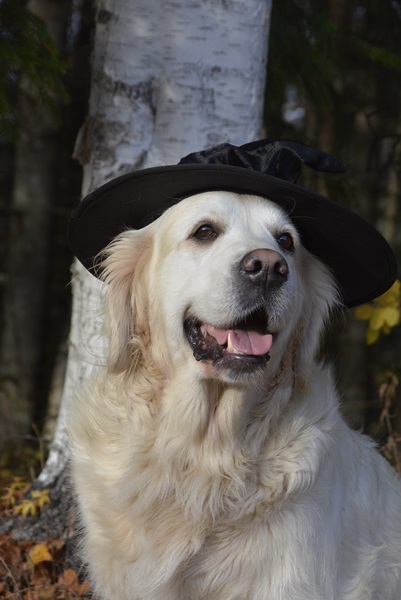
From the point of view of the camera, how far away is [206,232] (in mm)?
2996

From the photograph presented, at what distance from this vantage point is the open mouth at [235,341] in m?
2.85

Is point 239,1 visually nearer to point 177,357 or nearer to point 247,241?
point 247,241

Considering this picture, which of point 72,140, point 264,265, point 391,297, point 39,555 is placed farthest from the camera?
point 72,140

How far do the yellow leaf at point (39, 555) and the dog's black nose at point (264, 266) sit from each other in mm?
1669

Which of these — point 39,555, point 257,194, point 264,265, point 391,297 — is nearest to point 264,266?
point 264,265

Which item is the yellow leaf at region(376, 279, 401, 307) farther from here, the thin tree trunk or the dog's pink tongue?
the thin tree trunk

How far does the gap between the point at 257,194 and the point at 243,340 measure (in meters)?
0.58

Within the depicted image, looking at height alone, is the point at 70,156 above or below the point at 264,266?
below

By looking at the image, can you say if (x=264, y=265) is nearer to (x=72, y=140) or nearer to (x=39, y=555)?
(x=39, y=555)

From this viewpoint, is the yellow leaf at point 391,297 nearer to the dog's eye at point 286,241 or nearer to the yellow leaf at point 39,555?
the dog's eye at point 286,241

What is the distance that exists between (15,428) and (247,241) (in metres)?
4.14

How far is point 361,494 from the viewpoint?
3.16 metres

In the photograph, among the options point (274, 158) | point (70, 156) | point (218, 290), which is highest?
point (274, 158)

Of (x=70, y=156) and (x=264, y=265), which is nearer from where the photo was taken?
(x=264, y=265)
